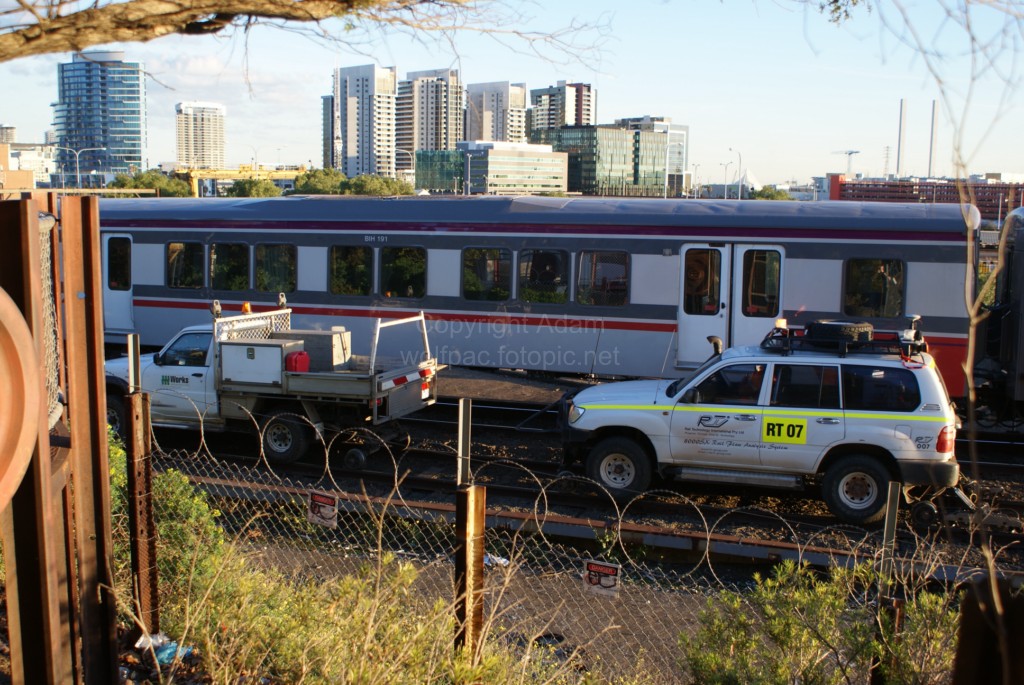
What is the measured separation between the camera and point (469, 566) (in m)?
4.73

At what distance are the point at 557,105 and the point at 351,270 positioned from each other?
409 feet

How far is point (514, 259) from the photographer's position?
1580cm

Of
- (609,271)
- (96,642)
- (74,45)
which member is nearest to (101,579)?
(96,642)

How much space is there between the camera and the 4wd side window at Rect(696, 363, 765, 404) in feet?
32.6

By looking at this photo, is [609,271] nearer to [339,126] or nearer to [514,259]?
[514,259]

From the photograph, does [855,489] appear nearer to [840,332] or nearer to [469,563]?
[840,332]

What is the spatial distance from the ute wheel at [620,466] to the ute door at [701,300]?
505cm

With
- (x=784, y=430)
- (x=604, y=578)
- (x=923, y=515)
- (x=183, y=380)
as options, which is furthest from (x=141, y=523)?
(x=923, y=515)

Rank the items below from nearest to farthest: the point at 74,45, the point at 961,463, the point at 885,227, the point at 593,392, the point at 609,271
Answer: the point at 74,45, the point at 593,392, the point at 961,463, the point at 885,227, the point at 609,271

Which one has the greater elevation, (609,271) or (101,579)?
(609,271)

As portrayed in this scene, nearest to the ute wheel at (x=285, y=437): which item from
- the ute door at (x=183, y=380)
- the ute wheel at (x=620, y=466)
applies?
the ute door at (x=183, y=380)

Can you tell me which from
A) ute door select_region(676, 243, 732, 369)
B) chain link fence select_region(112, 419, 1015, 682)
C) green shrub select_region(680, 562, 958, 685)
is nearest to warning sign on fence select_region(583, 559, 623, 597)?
green shrub select_region(680, 562, 958, 685)

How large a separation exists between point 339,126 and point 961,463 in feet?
644

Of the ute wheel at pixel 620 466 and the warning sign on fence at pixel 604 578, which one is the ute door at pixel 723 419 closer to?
the ute wheel at pixel 620 466
